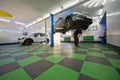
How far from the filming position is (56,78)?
3.11ft

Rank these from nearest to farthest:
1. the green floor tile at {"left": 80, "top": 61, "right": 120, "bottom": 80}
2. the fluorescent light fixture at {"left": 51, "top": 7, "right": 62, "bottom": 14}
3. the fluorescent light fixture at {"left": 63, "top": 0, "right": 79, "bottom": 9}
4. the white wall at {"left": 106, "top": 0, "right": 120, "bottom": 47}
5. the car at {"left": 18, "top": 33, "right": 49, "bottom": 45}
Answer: the green floor tile at {"left": 80, "top": 61, "right": 120, "bottom": 80}
the white wall at {"left": 106, "top": 0, "right": 120, "bottom": 47}
the fluorescent light fixture at {"left": 63, "top": 0, "right": 79, "bottom": 9}
the fluorescent light fixture at {"left": 51, "top": 7, "right": 62, "bottom": 14}
the car at {"left": 18, "top": 33, "right": 49, "bottom": 45}

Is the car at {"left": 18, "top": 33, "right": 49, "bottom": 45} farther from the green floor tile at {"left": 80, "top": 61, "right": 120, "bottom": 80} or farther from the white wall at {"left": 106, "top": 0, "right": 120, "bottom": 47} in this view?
the green floor tile at {"left": 80, "top": 61, "right": 120, "bottom": 80}

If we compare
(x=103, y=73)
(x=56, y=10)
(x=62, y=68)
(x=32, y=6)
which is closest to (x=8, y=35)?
(x=32, y=6)

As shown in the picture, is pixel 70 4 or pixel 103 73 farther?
pixel 70 4

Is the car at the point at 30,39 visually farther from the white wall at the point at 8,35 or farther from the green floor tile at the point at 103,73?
the green floor tile at the point at 103,73

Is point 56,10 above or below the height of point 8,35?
above

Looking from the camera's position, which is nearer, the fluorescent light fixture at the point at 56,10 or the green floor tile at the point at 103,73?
the green floor tile at the point at 103,73

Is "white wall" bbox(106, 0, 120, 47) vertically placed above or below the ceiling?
below

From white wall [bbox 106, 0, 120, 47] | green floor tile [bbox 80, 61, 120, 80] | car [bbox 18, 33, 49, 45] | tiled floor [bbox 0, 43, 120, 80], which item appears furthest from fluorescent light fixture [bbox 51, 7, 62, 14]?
green floor tile [bbox 80, 61, 120, 80]

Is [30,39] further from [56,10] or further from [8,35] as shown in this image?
[8,35]

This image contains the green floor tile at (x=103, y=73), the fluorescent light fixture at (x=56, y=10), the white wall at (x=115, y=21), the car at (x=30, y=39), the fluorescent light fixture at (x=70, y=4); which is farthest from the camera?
the car at (x=30, y=39)

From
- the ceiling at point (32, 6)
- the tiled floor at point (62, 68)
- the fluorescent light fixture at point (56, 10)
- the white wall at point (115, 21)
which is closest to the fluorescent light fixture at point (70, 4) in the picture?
the ceiling at point (32, 6)

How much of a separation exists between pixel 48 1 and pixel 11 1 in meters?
2.33

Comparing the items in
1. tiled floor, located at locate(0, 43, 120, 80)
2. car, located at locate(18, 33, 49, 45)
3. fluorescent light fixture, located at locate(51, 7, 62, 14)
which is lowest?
tiled floor, located at locate(0, 43, 120, 80)
